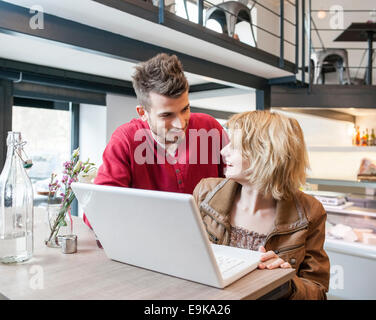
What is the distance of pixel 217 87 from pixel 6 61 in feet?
8.04

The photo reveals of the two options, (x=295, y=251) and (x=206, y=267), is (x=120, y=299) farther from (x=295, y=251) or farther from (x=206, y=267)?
(x=295, y=251)

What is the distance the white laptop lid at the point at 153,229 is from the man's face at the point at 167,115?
0.74 meters

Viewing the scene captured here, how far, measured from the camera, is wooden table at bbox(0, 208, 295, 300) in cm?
69

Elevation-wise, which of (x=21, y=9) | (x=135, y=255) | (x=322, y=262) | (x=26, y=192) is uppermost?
(x=21, y=9)

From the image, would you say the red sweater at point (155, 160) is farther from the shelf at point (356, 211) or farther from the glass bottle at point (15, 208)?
the shelf at point (356, 211)

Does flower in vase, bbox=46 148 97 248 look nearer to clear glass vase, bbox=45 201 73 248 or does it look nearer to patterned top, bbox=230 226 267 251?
clear glass vase, bbox=45 201 73 248

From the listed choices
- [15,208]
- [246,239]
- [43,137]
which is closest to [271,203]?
[246,239]

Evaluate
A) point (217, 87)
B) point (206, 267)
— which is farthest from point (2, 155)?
point (206, 267)

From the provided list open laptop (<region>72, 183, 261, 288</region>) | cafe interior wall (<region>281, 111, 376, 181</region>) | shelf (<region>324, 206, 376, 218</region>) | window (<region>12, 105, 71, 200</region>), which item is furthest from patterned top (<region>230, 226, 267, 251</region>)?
cafe interior wall (<region>281, 111, 376, 181</region>)

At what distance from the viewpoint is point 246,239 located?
4.17ft

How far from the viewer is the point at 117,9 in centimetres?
207

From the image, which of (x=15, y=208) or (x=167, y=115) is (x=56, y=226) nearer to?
(x=15, y=208)

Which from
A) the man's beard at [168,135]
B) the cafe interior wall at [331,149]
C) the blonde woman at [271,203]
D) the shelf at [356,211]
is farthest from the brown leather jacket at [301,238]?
the cafe interior wall at [331,149]

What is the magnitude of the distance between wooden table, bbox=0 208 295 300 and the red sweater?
0.70m
